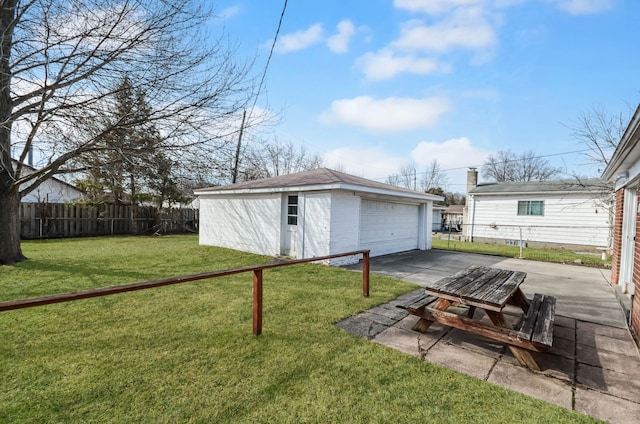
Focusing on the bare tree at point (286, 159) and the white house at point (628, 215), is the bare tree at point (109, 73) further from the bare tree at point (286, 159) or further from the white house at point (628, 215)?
the bare tree at point (286, 159)

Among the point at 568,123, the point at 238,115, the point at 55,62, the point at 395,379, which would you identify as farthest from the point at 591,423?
the point at 568,123

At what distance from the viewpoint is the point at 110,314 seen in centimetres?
429

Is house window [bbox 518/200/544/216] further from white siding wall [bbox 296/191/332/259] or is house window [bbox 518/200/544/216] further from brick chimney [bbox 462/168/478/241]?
white siding wall [bbox 296/191/332/259]

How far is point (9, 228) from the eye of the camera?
7.69 metres

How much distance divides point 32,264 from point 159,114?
18.3ft

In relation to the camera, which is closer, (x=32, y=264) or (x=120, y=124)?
(x=120, y=124)

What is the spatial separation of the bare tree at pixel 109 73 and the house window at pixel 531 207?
1703 cm

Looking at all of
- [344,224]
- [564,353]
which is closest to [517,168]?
[344,224]

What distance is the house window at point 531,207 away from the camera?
16.5 meters

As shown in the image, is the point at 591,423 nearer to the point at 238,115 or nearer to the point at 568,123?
the point at 238,115

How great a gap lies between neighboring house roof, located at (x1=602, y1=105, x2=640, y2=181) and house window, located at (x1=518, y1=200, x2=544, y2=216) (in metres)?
12.5

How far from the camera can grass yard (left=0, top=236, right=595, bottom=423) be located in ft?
7.34

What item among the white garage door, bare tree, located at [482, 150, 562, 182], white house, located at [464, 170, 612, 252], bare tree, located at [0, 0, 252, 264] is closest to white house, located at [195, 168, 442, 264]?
the white garage door

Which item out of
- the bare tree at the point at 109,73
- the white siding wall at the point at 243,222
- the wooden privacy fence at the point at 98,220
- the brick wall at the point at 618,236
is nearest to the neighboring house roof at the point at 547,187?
the brick wall at the point at 618,236
